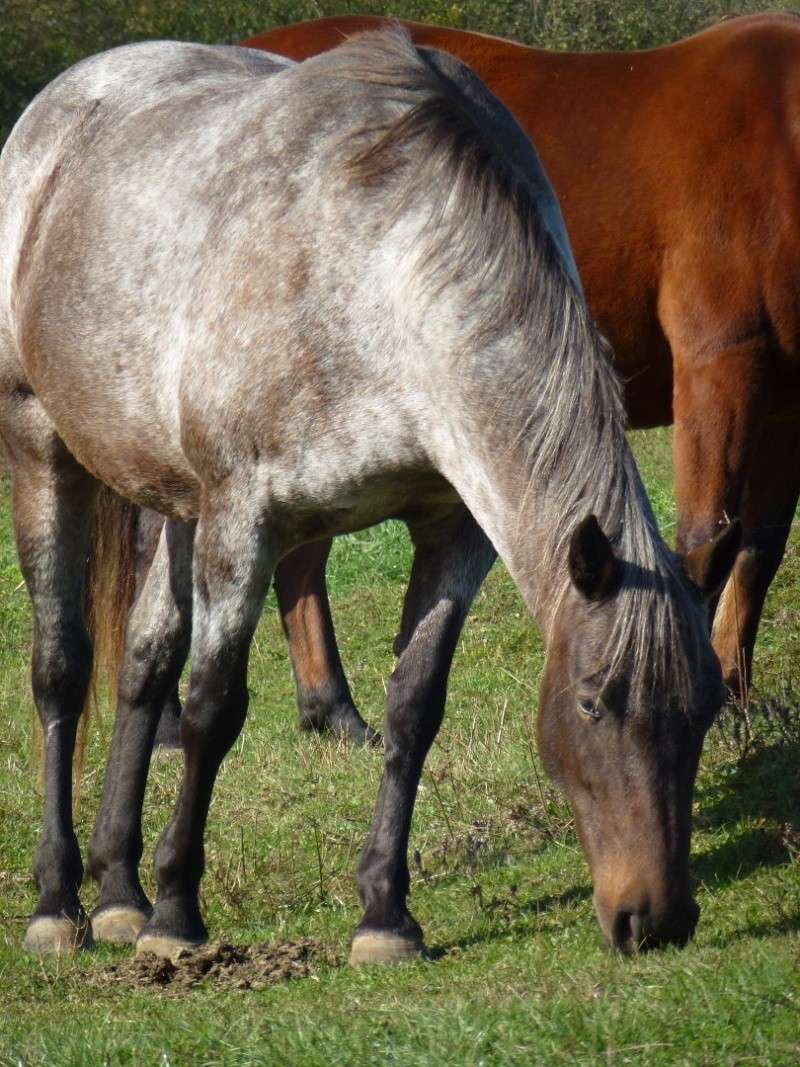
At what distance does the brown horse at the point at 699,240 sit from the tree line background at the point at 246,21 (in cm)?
1207

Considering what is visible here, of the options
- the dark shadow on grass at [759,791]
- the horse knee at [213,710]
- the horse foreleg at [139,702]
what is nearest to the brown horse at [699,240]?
the dark shadow on grass at [759,791]

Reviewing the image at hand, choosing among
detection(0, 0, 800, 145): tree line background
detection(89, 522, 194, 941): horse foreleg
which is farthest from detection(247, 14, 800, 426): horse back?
detection(0, 0, 800, 145): tree line background

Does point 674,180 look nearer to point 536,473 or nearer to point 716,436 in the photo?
point 716,436

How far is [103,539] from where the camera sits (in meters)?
5.98

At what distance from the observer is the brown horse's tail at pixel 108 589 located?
582 centimetres

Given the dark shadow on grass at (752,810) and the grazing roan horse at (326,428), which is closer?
the grazing roan horse at (326,428)

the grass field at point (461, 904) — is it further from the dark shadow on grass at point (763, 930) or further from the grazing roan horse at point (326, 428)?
the grazing roan horse at point (326, 428)

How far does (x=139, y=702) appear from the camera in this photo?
5.10 m

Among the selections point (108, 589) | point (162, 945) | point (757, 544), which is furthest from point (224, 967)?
point (757, 544)

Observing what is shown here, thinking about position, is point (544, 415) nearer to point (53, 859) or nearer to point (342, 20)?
point (53, 859)

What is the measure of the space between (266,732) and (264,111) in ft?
10.9

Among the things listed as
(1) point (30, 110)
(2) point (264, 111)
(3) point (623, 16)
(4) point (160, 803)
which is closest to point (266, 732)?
(4) point (160, 803)

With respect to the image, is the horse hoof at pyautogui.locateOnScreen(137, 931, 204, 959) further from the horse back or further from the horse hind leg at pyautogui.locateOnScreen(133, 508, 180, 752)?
the horse back

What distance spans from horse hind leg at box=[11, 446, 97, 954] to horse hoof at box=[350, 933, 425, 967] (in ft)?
3.38
